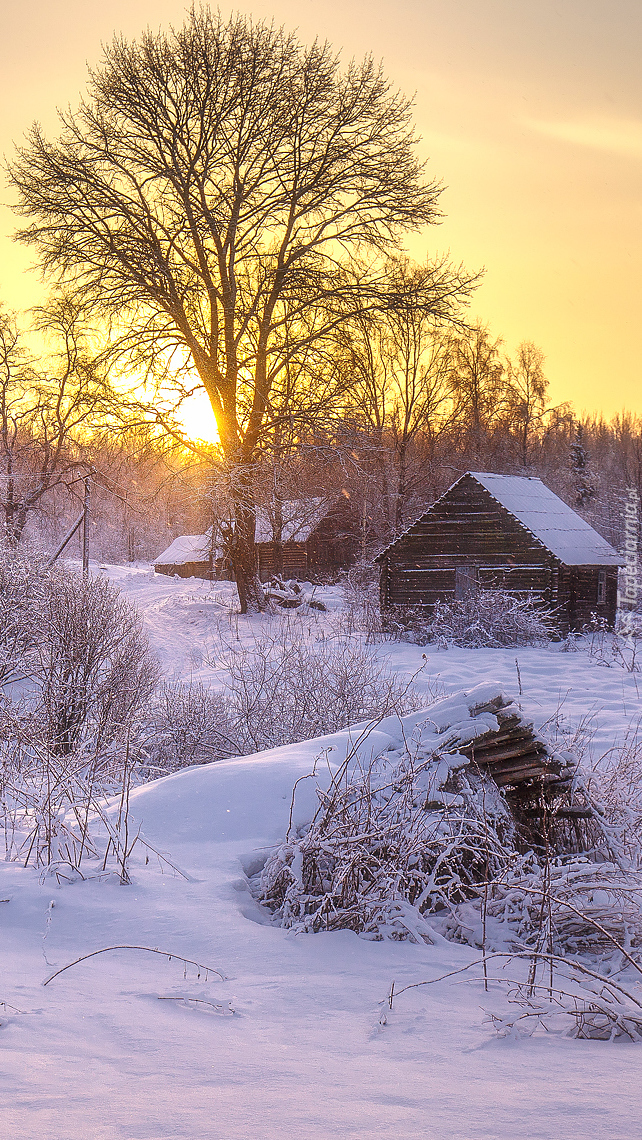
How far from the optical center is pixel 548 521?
24.0 metres

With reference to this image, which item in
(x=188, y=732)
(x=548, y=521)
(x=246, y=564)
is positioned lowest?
(x=188, y=732)

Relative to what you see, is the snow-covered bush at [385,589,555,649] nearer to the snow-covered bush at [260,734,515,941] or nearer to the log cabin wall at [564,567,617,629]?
the log cabin wall at [564,567,617,629]

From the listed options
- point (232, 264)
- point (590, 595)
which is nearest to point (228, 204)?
point (232, 264)

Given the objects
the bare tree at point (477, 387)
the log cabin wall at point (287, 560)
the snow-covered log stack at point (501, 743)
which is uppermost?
the bare tree at point (477, 387)

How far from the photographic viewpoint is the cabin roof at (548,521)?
74.5 feet

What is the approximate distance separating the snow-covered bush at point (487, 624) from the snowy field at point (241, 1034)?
53.0 ft

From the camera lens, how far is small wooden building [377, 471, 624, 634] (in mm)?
22406

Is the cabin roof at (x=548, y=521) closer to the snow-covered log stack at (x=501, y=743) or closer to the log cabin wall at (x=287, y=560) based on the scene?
the log cabin wall at (x=287, y=560)

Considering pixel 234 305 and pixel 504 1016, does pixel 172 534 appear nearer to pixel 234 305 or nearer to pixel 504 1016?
pixel 234 305

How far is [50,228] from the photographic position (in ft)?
74.0

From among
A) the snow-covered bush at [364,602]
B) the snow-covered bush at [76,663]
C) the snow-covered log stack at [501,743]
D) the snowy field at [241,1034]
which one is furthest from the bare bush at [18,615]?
the snow-covered bush at [364,602]

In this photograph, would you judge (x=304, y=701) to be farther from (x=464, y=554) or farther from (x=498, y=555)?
(x=464, y=554)

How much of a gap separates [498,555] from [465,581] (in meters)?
1.15

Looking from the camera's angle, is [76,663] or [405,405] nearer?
[76,663]
